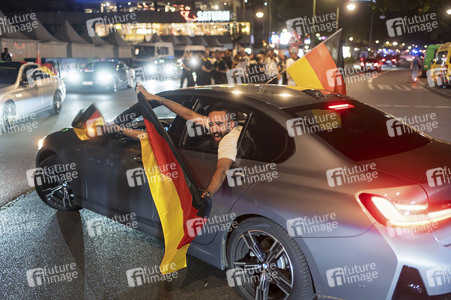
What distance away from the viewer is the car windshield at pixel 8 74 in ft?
39.3

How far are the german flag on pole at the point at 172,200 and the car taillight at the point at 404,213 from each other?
1.25 meters

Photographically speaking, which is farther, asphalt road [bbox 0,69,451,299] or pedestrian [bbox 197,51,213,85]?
pedestrian [bbox 197,51,213,85]

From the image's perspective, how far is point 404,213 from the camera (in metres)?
2.70

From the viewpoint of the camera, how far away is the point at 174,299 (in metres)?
3.59

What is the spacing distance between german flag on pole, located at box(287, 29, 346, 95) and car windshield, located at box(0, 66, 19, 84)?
859cm

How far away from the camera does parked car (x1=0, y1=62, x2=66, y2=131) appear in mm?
11245

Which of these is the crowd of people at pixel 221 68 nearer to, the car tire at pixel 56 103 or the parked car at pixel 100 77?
the parked car at pixel 100 77

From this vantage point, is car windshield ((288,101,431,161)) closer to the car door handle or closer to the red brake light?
the red brake light

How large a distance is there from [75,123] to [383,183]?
3016 mm

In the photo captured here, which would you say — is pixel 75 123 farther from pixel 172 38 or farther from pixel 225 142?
pixel 172 38

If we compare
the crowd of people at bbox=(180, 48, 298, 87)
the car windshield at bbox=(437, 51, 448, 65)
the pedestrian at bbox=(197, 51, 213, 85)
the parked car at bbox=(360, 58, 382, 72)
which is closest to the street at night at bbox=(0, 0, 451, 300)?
the crowd of people at bbox=(180, 48, 298, 87)

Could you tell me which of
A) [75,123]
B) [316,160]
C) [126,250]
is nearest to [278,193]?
[316,160]

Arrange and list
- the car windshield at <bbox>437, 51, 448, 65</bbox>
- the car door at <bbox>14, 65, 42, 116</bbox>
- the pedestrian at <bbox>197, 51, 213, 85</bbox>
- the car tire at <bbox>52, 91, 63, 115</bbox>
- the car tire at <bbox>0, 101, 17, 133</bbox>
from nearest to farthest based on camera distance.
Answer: the car tire at <bbox>0, 101, 17, 133</bbox> → the car door at <bbox>14, 65, 42, 116</bbox> → the car tire at <bbox>52, 91, 63, 115</bbox> → the pedestrian at <bbox>197, 51, 213, 85</bbox> → the car windshield at <bbox>437, 51, 448, 65</bbox>

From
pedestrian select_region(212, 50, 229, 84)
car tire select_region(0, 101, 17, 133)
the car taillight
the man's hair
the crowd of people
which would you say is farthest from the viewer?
pedestrian select_region(212, 50, 229, 84)
